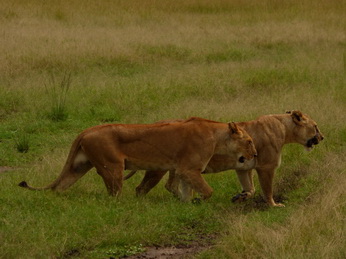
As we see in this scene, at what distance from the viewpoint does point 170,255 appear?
6.00 meters

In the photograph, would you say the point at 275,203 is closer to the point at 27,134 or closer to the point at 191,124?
the point at 191,124

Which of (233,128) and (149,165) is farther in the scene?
(233,128)

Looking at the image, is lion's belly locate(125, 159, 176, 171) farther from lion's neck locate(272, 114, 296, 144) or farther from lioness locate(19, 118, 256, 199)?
lion's neck locate(272, 114, 296, 144)

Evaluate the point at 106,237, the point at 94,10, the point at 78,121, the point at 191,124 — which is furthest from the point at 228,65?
the point at 106,237

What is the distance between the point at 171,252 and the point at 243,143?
1.70 metres

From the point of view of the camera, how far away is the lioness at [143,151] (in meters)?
7.04

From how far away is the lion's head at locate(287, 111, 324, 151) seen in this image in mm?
7770

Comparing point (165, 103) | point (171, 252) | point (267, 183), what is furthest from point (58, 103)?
point (171, 252)

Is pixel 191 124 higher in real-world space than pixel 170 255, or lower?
higher

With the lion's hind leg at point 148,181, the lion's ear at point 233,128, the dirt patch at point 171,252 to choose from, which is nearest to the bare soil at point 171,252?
the dirt patch at point 171,252

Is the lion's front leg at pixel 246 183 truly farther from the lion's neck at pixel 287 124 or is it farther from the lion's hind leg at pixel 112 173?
the lion's hind leg at pixel 112 173

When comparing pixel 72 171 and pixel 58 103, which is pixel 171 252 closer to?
pixel 72 171

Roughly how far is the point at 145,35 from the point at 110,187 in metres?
9.22

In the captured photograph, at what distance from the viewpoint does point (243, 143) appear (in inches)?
291
